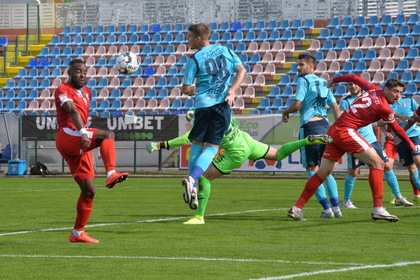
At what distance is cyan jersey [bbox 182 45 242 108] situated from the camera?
1036cm

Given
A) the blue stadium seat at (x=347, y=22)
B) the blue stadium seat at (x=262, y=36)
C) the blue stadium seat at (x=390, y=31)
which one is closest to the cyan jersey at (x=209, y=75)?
the blue stadium seat at (x=390, y=31)

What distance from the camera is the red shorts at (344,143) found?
11023 millimetres

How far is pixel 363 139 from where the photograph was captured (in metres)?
11.1

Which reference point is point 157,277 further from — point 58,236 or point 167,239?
point 58,236

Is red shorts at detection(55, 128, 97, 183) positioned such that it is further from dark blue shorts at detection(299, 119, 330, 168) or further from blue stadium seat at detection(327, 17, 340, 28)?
blue stadium seat at detection(327, 17, 340, 28)

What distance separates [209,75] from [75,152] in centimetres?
221

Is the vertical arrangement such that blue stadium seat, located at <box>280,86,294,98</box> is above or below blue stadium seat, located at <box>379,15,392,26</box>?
below

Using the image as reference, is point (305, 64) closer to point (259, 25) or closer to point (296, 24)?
point (296, 24)

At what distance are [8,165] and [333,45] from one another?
1480cm

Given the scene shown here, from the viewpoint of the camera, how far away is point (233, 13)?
40.0 metres

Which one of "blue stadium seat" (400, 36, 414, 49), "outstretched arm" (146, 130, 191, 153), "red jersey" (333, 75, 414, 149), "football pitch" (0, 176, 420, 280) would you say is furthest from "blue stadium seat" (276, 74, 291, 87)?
"red jersey" (333, 75, 414, 149)

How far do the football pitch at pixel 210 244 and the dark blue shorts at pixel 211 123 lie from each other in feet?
3.66

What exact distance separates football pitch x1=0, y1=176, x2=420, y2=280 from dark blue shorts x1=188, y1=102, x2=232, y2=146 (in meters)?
1.12

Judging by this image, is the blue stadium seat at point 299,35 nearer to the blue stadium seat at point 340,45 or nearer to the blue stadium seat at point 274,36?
the blue stadium seat at point 274,36
